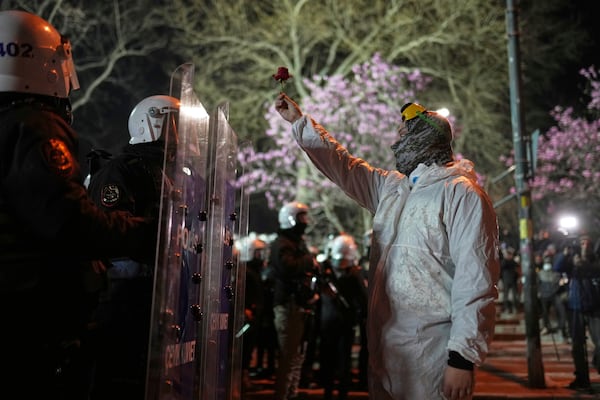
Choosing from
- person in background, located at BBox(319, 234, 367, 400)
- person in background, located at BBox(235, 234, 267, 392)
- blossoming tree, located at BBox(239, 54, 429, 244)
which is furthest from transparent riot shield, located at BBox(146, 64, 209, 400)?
blossoming tree, located at BBox(239, 54, 429, 244)

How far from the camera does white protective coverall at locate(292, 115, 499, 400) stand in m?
3.01

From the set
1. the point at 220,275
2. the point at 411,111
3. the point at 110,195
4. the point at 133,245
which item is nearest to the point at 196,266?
the point at 220,275

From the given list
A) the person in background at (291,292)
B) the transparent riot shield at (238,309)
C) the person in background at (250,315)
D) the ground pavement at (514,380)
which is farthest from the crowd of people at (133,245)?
the ground pavement at (514,380)

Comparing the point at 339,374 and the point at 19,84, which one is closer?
the point at 19,84

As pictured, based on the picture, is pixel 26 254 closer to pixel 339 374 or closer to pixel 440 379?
pixel 440 379

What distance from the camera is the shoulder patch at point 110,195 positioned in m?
3.46

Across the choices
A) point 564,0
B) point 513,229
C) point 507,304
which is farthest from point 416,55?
point 513,229

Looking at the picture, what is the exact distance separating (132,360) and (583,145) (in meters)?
29.1

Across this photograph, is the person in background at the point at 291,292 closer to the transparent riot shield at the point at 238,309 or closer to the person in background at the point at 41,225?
the transparent riot shield at the point at 238,309

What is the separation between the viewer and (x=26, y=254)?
2461 mm

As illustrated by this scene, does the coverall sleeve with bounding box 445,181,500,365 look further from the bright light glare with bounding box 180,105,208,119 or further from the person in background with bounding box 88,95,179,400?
the person in background with bounding box 88,95,179,400

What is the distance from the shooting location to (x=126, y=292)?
352cm

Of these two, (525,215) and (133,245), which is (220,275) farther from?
(525,215)

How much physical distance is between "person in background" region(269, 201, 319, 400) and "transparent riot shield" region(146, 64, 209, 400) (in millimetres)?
4190
